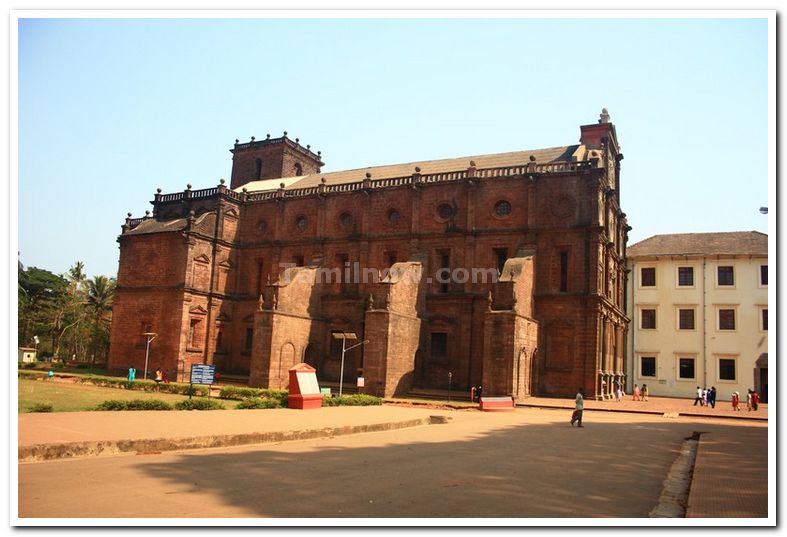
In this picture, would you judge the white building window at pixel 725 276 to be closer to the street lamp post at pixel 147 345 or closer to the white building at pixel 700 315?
the white building at pixel 700 315

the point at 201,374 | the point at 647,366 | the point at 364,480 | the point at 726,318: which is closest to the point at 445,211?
the point at 201,374

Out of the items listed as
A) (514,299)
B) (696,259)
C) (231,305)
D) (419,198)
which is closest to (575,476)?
(514,299)

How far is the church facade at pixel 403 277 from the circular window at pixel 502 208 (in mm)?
117

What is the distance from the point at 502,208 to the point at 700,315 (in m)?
17.2

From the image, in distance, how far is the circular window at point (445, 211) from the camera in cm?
3531

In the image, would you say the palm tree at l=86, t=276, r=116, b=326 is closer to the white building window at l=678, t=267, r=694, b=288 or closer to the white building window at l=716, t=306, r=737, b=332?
the white building window at l=678, t=267, r=694, b=288

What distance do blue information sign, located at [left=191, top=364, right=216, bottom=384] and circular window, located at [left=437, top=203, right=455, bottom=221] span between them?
54.3ft

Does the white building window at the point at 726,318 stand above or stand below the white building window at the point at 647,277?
below

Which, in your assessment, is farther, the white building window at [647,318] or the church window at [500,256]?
the white building window at [647,318]

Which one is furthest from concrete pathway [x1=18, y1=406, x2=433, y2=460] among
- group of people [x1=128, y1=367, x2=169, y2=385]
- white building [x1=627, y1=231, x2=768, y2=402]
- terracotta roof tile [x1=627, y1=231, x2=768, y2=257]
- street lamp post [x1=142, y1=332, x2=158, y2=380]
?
terracotta roof tile [x1=627, y1=231, x2=768, y2=257]

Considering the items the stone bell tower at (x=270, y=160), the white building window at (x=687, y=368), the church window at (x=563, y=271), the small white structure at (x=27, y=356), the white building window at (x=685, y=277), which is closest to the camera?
the church window at (x=563, y=271)

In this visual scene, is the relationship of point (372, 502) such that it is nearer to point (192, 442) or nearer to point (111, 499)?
point (111, 499)

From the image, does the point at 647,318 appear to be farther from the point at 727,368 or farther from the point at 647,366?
the point at 727,368

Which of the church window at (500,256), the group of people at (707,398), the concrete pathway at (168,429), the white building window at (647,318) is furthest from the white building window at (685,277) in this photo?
the concrete pathway at (168,429)
